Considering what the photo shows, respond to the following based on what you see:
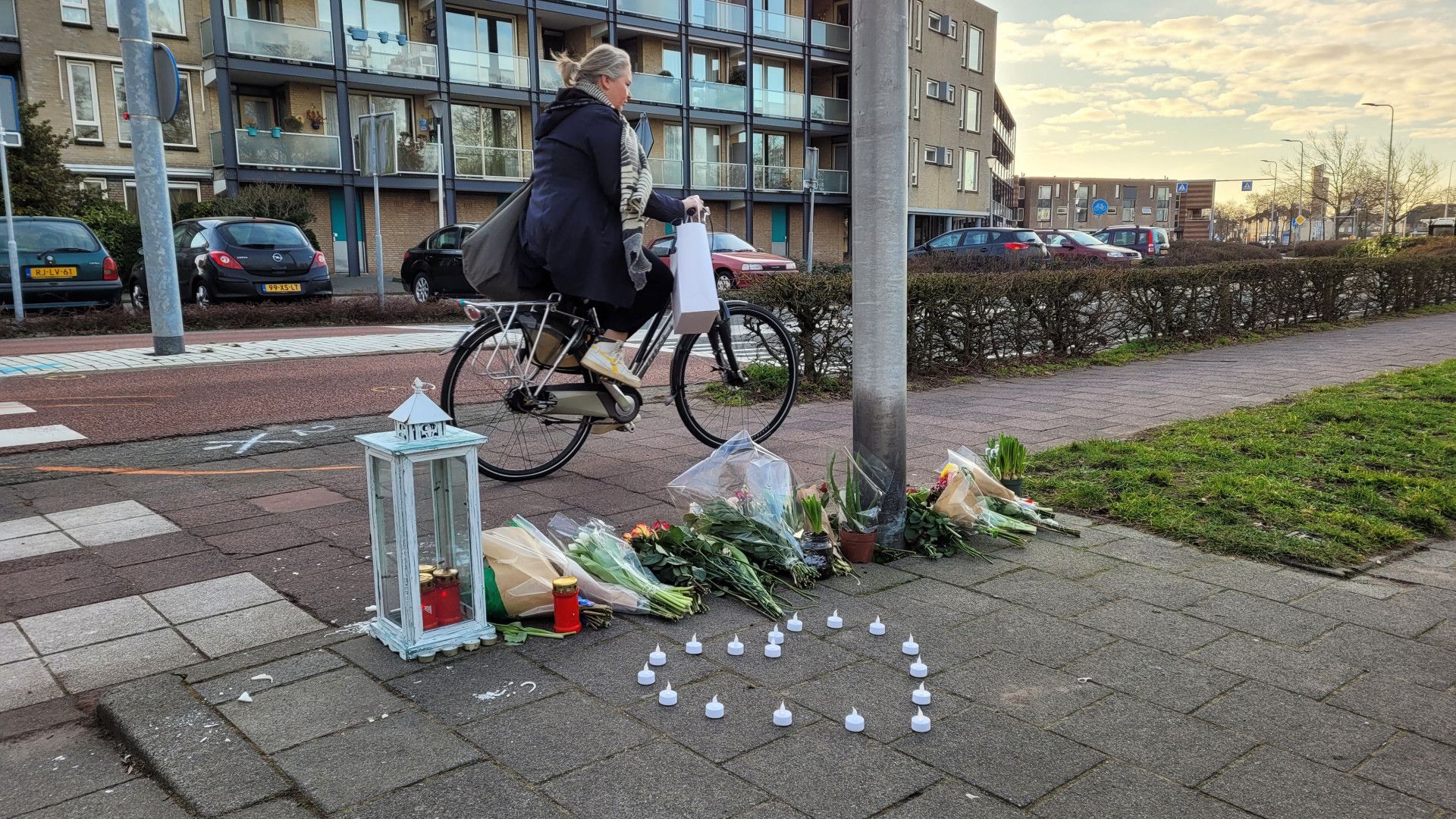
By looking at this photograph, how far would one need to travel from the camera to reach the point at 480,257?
15.8 ft

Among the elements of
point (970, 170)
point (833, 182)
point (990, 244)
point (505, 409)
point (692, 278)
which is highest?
point (970, 170)

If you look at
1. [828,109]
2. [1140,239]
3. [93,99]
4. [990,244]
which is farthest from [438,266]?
[828,109]

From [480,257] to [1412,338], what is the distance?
42.4ft

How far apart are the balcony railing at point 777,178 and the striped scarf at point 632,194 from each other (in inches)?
1424

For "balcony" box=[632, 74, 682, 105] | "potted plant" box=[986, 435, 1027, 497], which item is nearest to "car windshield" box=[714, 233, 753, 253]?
"balcony" box=[632, 74, 682, 105]

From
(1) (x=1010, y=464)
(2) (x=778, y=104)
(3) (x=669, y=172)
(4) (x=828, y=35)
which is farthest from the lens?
(4) (x=828, y=35)

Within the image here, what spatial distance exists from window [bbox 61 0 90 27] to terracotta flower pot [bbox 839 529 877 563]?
1260 inches

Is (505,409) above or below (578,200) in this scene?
below

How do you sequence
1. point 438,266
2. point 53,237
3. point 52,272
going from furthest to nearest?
point 438,266 < point 53,237 < point 52,272

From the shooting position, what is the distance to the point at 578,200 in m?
4.68

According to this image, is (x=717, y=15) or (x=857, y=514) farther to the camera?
(x=717, y=15)

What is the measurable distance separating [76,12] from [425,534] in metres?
32.1

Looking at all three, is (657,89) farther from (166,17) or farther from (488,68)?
(166,17)

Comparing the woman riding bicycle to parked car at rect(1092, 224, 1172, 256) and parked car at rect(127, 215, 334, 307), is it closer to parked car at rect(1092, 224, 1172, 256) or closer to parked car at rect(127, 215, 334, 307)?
parked car at rect(127, 215, 334, 307)
